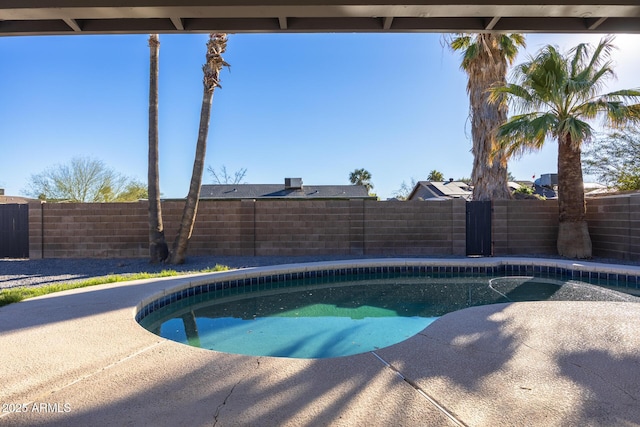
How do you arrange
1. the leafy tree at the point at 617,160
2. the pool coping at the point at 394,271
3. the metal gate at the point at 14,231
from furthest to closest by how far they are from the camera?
the leafy tree at the point at 617,160, the metal gate at the point at 14,231, the pool coping at the point at 394,271

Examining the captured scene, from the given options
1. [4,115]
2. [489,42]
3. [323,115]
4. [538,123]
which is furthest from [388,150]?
[4,115]

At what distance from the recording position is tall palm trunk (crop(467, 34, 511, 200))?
10.7m

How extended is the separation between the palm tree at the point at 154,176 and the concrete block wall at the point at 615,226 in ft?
36.4

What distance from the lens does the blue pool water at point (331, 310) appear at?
4.14 metres

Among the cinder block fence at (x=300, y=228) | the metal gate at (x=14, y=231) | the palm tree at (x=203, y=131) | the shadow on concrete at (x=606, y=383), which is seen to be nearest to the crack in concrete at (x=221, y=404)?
the shadow on concrete at (x=606, y=383)

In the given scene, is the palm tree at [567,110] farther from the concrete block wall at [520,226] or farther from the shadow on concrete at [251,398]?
the shadow on concrete at [251,398]

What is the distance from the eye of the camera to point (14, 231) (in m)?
9.54

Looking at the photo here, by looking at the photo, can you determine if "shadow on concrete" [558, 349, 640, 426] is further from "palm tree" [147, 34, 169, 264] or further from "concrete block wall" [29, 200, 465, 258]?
"palm tree" [147, 34, 169, 264]

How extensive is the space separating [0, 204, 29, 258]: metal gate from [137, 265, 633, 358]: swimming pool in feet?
22.0

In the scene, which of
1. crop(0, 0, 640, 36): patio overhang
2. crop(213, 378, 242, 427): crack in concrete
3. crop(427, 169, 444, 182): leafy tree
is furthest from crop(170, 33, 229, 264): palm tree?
crop(427, 169, 444, 182): leafy tree

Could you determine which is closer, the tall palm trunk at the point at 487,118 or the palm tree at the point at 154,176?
the palm tree at the point at 154,176

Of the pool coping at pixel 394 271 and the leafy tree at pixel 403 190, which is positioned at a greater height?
the leafy tree at pixel 403 190

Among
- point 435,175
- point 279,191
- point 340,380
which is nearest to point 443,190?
point 279,191

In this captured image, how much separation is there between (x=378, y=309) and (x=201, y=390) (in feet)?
11.8
